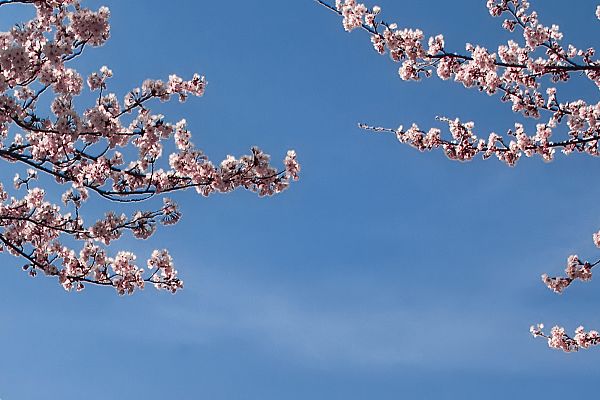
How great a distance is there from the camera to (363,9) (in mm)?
12898

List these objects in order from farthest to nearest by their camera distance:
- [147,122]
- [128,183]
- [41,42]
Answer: [128,183], [147,122], [41,42]

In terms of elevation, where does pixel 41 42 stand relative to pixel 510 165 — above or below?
below

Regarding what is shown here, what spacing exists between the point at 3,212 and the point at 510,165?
1034 cm

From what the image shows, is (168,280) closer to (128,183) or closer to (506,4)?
(128,183)

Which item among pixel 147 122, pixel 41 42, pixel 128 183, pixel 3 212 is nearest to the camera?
pixel 41 42

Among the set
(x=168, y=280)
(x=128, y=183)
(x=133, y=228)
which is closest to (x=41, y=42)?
(x=128, y=183)

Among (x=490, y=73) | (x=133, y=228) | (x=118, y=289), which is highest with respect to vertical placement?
(x=490, y=73)

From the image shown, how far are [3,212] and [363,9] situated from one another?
830 cm

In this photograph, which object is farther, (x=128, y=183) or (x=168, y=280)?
(x=168, y=280)

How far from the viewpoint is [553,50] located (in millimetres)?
12250

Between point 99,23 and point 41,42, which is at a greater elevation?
point 99,23

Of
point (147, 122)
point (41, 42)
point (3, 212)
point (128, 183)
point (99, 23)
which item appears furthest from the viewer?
point (3, 212)

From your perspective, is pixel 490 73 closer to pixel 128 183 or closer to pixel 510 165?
pixel 510 165

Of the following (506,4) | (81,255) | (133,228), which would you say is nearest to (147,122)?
(133,228)
